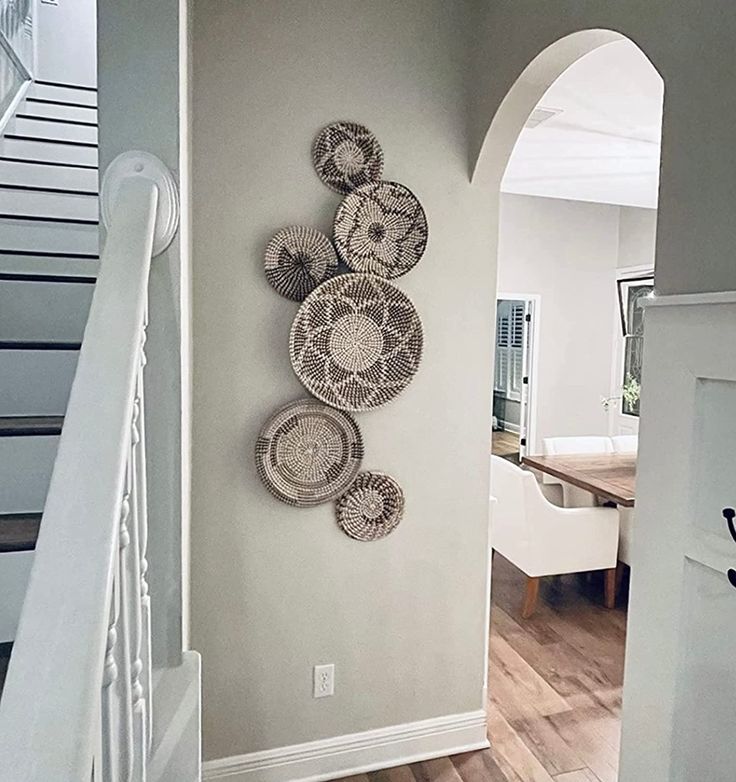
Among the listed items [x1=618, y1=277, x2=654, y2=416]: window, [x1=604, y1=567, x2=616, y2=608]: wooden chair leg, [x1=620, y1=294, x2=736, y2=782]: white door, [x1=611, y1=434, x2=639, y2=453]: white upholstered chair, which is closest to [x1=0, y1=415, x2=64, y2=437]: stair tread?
[x1=620, y1=294, x2=736, y2=782]: white door

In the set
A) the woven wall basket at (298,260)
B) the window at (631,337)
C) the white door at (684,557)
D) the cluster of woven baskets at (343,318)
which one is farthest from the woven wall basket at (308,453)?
the window at (631,337)

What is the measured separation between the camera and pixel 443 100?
205 cm

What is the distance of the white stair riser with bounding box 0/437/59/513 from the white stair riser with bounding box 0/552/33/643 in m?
0.21

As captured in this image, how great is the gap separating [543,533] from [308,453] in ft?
6.28

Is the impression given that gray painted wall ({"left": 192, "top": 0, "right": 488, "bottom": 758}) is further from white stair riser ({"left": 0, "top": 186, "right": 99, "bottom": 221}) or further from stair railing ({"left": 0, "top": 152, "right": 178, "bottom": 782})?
white stair riser ({"left": 0, "top": 186, "right": 99, "bottom": 221})

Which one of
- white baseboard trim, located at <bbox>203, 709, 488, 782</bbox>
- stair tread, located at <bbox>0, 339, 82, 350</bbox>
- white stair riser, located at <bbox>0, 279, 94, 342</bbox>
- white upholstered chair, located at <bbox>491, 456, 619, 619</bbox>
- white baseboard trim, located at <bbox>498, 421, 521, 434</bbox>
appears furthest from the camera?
white baseboard trim, located at <bbox>498, 421, 521, 434</bbox>

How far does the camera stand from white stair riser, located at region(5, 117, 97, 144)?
3191 millimetres

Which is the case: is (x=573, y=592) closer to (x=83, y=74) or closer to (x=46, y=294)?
(x=46, y=294)

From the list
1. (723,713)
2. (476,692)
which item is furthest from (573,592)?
(723,713)

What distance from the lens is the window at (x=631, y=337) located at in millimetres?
6281

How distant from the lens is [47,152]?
3.07 meters

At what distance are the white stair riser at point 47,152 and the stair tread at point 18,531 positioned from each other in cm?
221

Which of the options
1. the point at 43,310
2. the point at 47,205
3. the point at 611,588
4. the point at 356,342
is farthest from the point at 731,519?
the point at 611,588

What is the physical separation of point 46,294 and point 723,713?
198 centimetres
